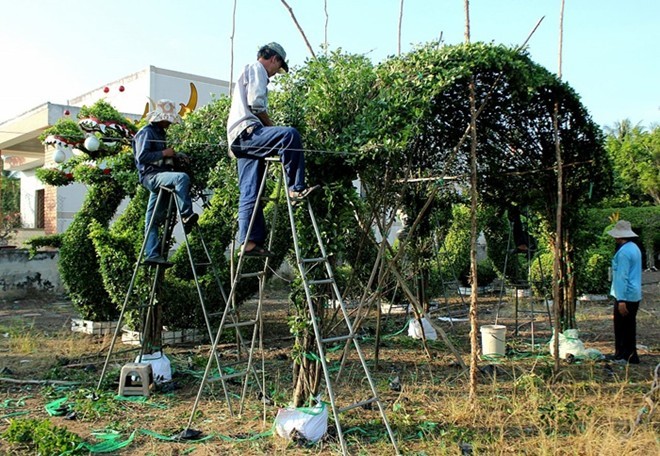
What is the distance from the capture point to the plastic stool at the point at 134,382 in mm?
6082

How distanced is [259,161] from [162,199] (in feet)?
6.34

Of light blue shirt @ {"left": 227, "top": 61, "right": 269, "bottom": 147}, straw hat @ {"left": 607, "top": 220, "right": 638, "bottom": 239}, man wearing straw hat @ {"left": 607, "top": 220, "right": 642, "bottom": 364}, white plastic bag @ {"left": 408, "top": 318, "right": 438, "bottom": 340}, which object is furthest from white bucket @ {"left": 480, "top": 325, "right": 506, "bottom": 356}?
light blue shirt @ {"left": 227, "top": 61, "right": 269, "bottom": 147}

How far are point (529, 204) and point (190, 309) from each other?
17.7 feet

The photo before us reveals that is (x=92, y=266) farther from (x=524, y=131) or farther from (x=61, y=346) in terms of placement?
(x=524, y=131)

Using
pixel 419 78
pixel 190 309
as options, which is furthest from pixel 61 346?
pixel 419 78

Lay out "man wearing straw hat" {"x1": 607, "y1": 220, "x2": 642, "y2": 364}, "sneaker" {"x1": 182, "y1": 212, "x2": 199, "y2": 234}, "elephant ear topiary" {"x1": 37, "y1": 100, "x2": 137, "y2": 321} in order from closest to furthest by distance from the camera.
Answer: "sneaker" {"x1": 182, "y1": 212, "x2": 199, "y2": 234} → "man wearing straw hat" {"x1": 607, "y1": 220, "x2": 642, "y2": 364} → "elephant ear topiary" {"x1": 37, "y1": 100, "x2": 137, "y2": 321}

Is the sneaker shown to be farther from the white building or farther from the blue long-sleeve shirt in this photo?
the white building

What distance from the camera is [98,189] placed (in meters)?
9.27

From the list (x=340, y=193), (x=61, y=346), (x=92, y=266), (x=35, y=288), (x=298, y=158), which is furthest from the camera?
(x=35, y=288)

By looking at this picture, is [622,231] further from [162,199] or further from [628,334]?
[162,199]

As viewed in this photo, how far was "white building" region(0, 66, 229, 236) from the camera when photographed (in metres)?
14.5

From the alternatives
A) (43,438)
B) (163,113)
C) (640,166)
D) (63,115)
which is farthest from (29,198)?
(640,166)

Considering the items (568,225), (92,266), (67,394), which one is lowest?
(67,394)

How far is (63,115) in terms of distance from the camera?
1434 cm
